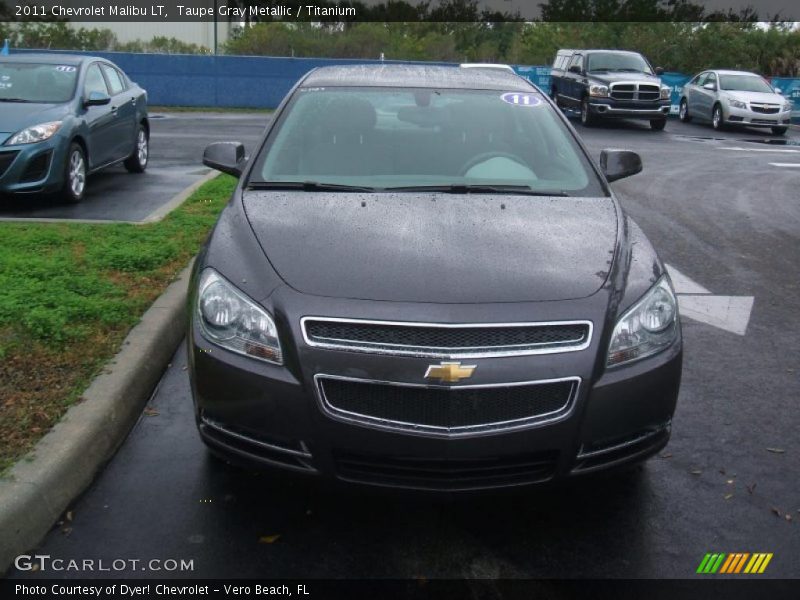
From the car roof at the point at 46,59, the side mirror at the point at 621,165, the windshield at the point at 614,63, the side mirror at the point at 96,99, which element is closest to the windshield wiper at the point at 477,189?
the side mirror at the point at 621,165

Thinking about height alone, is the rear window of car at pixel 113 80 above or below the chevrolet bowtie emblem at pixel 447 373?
below

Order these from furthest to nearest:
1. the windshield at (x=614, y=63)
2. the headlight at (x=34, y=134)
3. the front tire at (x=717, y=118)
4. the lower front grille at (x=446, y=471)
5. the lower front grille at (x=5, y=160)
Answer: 1. the windshield at (x=614, y=63)
2. the front tire at (x=717, y=118)
3. the headlight at (x=34, y=134)
4. the lower front grille at (x=5, y=160)
5. the lower front grille at (x=446, y=471)

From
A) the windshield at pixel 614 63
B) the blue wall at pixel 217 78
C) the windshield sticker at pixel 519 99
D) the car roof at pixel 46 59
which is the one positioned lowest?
the blue wall at pixel 217 78

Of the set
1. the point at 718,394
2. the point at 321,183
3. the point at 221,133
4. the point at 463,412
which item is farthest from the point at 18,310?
the point at 221,133

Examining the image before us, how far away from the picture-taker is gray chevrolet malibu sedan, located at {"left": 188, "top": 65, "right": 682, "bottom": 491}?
324 cm

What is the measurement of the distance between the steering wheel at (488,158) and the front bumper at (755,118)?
20501mm

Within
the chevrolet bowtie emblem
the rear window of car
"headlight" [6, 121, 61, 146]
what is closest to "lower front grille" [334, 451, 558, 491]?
the chevrolet bowtie emblem

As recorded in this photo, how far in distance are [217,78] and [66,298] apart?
25420 millimetres

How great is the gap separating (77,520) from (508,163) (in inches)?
105

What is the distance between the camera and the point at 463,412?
323 centimetres

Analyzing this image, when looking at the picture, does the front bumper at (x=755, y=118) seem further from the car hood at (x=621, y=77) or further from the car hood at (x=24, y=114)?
the car hood at (x=24, y=114)

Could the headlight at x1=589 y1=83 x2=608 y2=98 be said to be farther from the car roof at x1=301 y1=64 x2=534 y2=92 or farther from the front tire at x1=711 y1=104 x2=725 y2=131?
the car roof at x1=301 y1=64 x2=534 y2=92

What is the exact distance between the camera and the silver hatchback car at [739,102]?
Answer: 23.5 m

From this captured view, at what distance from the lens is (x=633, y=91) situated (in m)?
23.0
